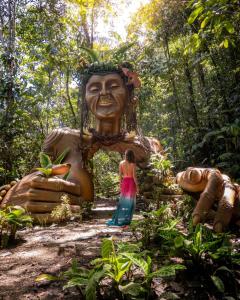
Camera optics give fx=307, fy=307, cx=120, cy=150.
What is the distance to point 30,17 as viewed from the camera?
11508 millimetres

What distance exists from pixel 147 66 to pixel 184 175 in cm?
826

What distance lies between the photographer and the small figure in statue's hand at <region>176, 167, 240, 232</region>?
3.93m

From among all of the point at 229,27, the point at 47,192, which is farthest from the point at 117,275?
the point at 47,192

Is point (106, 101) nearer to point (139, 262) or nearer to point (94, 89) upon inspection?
point (94, 89)

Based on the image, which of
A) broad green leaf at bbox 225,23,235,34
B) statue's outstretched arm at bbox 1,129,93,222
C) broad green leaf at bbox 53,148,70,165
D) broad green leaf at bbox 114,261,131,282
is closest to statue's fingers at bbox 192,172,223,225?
broad green leaf at bbox 114,261,131,282

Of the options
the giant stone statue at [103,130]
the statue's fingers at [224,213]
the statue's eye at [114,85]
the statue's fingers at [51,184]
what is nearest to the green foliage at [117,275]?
the statue's fingers at [224,213]

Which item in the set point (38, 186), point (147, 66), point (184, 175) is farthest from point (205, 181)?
point (147, 66)

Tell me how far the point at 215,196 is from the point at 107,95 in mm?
4219

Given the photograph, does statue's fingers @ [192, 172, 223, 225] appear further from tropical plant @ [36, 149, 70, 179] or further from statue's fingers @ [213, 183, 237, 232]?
tropical plant @ [36, 149, 70, 179]

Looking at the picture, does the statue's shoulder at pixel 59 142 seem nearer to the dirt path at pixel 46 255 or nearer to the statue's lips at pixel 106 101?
the statue's lips at pixel 106 101

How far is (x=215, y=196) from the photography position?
4.30 metres

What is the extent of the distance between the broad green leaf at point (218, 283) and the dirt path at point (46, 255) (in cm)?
113

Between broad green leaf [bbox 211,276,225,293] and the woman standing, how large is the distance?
2.95 m

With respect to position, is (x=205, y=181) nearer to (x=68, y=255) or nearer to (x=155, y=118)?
(x=68, y=255)
